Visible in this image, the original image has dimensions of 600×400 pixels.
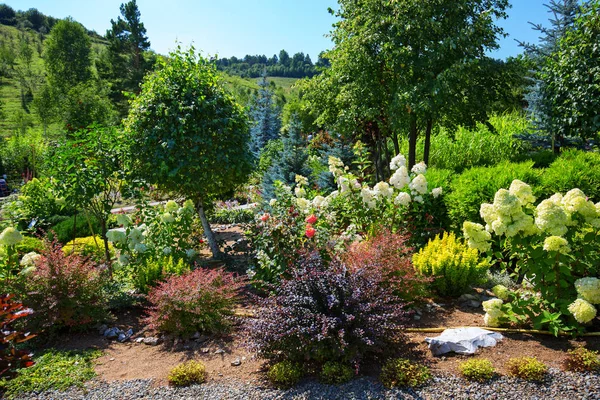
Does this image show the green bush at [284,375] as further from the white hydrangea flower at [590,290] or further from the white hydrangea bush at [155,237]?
the white hydrangea bush at [155,237]

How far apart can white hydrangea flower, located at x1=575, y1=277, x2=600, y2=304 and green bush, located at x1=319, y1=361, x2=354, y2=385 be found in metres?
1.79

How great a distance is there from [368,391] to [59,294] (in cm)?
298

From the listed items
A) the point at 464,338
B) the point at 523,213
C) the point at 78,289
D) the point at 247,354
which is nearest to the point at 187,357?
the point at 247,354

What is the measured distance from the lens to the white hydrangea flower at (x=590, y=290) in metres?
2.87

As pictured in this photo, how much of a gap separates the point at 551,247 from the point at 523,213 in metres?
0.31

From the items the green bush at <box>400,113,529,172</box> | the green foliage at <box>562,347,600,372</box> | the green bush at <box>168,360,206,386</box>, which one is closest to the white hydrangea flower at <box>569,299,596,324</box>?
the green foliage at <box>562,347,600,372</box>

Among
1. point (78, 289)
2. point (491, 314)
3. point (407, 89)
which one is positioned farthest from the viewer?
point (407, 89)

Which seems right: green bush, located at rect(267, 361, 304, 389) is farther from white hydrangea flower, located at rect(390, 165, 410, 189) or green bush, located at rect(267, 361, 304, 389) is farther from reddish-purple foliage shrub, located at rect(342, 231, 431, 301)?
white hydrangea flower, located at rect(390, 165, 410, 189)

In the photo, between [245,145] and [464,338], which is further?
[245,145]

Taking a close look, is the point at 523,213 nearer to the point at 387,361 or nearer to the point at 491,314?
the point at 491,314

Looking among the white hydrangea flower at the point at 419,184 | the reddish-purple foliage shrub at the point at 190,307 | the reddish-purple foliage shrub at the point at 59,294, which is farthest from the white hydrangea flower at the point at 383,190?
the reddish-purple foliage shrub at the point at 59,294

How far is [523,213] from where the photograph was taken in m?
3.01

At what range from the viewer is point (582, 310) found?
280 cm

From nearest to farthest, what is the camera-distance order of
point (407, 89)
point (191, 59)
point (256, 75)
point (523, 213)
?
point (523, 213) < point (191, 59) < point (407, 89) < point (256, 75)
